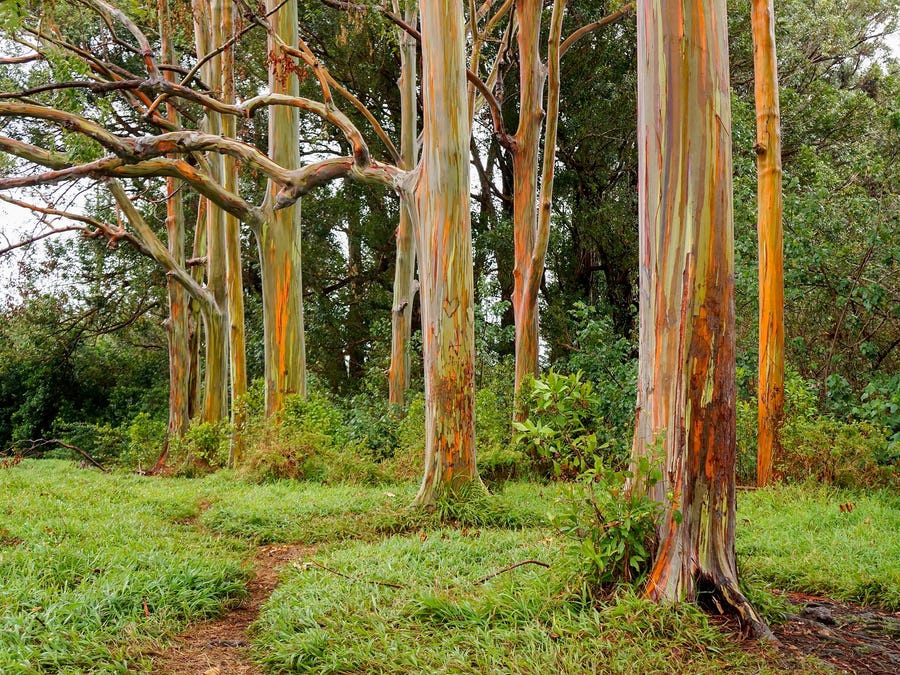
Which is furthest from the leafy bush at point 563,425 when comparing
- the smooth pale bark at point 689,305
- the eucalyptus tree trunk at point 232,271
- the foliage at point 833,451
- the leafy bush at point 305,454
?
the eucalyptus tree trunk at point 232,271

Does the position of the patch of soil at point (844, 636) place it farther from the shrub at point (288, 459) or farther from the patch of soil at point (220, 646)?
the shrub at point (288, 459)

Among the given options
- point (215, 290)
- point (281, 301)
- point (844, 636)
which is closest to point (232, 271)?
point (215, 290)

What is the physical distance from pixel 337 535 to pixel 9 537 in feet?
7.98

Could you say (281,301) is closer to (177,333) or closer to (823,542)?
(177,333)

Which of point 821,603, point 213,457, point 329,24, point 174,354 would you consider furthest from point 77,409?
point 821,603

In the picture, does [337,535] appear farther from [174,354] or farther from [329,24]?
Result: [329,24]

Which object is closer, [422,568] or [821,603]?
[821,603]

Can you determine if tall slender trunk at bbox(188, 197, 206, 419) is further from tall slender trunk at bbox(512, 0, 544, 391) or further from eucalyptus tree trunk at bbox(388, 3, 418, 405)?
tall slender trunk at bbox(512, 0, 544, 391)

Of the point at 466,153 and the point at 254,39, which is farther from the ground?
the point at 254,39

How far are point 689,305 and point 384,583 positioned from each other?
7.96ft

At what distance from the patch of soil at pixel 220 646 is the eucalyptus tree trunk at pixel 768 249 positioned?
5.78 metres

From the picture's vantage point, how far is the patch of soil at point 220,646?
3.52m

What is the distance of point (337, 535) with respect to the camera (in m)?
6.20

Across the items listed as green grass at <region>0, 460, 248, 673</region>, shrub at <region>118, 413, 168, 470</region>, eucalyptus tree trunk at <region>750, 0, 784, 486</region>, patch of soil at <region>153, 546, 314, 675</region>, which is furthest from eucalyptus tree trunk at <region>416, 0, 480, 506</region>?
shrub at <region>118, 413, 168, 470</region>
